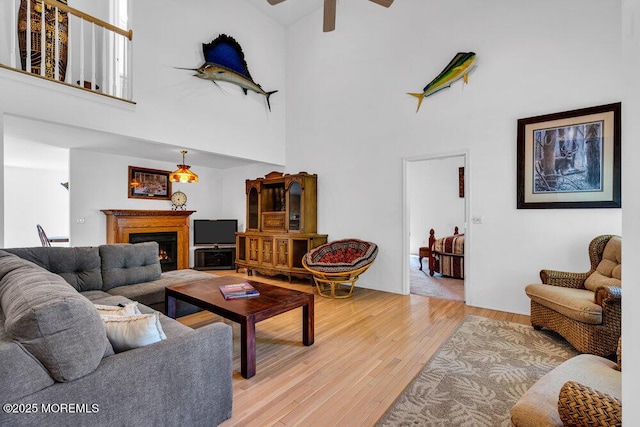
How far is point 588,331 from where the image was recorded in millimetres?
2398

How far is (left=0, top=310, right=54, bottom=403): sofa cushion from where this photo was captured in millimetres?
1011

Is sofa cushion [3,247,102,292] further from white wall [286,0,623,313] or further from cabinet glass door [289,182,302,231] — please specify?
white wall [286,0,623,313]

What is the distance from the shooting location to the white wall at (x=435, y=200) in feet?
25.2

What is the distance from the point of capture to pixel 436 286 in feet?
16.1

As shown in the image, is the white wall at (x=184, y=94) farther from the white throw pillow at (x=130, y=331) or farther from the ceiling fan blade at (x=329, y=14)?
the white throw pillow at (x=130, y=331)

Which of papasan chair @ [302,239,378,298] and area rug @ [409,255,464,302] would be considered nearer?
papasan chair @ [302,239,378,298]

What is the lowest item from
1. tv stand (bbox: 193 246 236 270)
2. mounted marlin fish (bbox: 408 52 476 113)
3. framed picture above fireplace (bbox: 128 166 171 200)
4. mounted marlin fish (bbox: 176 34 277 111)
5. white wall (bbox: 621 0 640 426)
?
tv stand (bbox: 193 246 236 270)

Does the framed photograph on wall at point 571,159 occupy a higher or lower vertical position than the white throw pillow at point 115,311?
higher

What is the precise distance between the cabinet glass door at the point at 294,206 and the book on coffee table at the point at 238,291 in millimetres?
2499

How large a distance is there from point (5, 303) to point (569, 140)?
484 centimetres

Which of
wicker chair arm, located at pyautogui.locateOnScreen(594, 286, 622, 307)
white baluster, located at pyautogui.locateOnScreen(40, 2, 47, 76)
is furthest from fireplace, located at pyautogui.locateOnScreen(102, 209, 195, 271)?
wicker chair arm, located at pyautogui.locateOnScreen(594, 286, 622, 307)

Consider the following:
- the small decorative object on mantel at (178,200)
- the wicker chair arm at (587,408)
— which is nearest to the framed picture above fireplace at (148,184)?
the small decorative object on mantel at (178,200)

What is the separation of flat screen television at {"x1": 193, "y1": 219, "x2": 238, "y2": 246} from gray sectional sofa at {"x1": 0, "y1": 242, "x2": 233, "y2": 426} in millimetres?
4483

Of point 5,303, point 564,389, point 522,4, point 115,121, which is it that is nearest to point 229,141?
point 115,121
